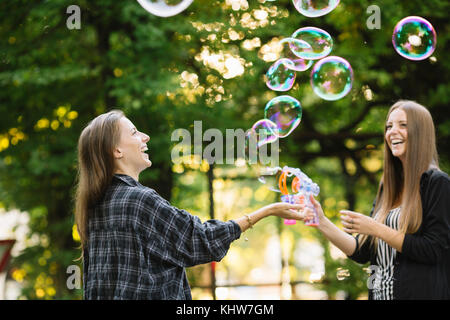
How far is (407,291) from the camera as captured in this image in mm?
2227

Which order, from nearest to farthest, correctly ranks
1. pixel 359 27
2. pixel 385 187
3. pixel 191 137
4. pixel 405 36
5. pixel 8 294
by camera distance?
pixel 385 187, pixel 405 36, pixel 191 137, pixel 359 27, pixel 8 294

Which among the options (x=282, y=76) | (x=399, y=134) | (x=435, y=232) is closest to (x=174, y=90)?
(x=282, y=76)

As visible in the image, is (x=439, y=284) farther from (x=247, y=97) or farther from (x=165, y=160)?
(x=247, y=97)

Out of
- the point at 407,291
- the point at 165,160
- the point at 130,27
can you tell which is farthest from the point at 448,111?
the point at 407,291

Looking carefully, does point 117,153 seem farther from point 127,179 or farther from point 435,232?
point 435,232

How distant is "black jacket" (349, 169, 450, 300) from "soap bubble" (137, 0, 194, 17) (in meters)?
2.19

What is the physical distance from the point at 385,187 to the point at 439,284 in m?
0.52

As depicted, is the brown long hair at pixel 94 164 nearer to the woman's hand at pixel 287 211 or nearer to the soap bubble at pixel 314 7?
the woman's hand at pixel 287 211

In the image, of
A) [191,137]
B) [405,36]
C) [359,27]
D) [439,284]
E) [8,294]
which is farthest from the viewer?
[8,294]

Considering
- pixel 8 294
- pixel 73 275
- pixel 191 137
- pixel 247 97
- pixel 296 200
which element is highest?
pixel 247 97

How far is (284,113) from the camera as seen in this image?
3.72 meters

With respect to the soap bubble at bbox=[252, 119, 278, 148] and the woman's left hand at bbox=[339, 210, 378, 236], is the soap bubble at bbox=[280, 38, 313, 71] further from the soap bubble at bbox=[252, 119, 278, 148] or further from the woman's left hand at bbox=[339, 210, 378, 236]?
the woman's left hand at bbox=[339, 210, 378, 236]

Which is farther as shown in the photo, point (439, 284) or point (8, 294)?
point (8, 294)

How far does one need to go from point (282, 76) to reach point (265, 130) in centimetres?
44
